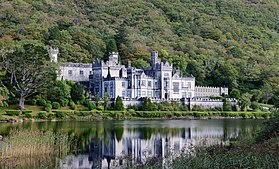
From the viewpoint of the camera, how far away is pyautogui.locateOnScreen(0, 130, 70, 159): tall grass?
22.2m

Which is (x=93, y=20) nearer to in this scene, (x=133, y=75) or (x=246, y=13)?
(x=246, y=13)

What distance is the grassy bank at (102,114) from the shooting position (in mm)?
53644

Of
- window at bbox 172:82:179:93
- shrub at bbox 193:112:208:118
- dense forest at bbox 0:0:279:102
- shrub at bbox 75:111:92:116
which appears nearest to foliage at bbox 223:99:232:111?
dense forest at bbox 0:0:279:102

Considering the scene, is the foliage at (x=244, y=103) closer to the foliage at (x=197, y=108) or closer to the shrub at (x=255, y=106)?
the shrub at (x=255, y=106)

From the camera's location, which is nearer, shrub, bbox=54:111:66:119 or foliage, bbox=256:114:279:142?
foliage, bbox=256:114:279:142

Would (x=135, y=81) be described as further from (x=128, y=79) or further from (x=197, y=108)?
(x=197, y=108)

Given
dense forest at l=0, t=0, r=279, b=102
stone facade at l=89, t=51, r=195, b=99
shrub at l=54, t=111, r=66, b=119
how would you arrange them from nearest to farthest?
shrub at l=54, t=111, r=66, b=119 < stone facade at l=89, t=51, r=195, b=99 < dense forest at l=0, t=0, r=279, b=102

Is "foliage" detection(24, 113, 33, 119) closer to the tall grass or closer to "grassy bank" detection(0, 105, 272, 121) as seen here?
"grassy bank" detection(0, 105, 272, 121)

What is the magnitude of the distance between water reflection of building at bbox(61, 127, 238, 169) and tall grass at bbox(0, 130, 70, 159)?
1.03m

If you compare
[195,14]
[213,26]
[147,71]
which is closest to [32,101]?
[147,71]

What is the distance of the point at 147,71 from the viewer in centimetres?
7475

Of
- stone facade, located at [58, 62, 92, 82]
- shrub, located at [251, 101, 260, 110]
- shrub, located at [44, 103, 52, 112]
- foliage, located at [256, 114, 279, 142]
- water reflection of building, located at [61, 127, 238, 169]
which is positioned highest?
stone facade, located at [58, 62, 92, 82]

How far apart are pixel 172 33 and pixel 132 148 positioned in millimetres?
105694

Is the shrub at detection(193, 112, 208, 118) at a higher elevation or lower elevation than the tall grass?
higher
